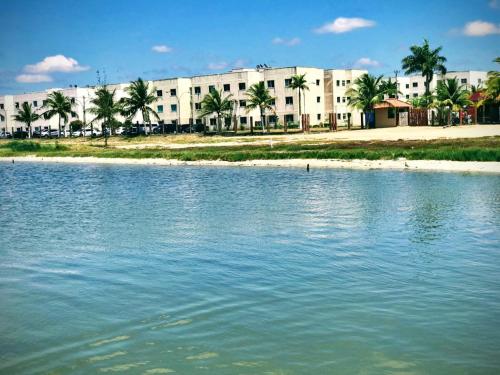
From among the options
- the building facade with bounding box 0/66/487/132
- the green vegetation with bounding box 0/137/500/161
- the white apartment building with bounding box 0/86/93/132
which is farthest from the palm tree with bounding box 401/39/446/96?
the white apartment building with bounding box 0/86/93/132

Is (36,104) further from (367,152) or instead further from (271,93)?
(367,152)

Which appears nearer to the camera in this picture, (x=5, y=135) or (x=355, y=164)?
(x=355, y=164)

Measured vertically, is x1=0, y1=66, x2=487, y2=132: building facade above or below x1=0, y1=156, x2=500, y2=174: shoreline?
above

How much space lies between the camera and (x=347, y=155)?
141 ft

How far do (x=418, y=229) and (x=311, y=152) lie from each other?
28718mm

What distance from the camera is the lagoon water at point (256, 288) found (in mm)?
8234

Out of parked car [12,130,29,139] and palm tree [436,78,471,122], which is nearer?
palm tree [436,78,471,122]

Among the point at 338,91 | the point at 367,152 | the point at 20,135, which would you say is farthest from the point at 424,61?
the point at 20,135

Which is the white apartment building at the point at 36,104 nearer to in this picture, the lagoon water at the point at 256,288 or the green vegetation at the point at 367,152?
the green vegetation at the point at 367,152

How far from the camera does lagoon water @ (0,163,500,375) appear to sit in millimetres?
8234

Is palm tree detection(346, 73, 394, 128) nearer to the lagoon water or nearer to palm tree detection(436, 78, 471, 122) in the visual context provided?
palm tree detection(436, 78, 471, 122)

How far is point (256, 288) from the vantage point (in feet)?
37.7

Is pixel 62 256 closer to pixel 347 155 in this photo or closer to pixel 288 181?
pixel 288 181

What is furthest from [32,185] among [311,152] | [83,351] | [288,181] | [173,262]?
[83,351]
